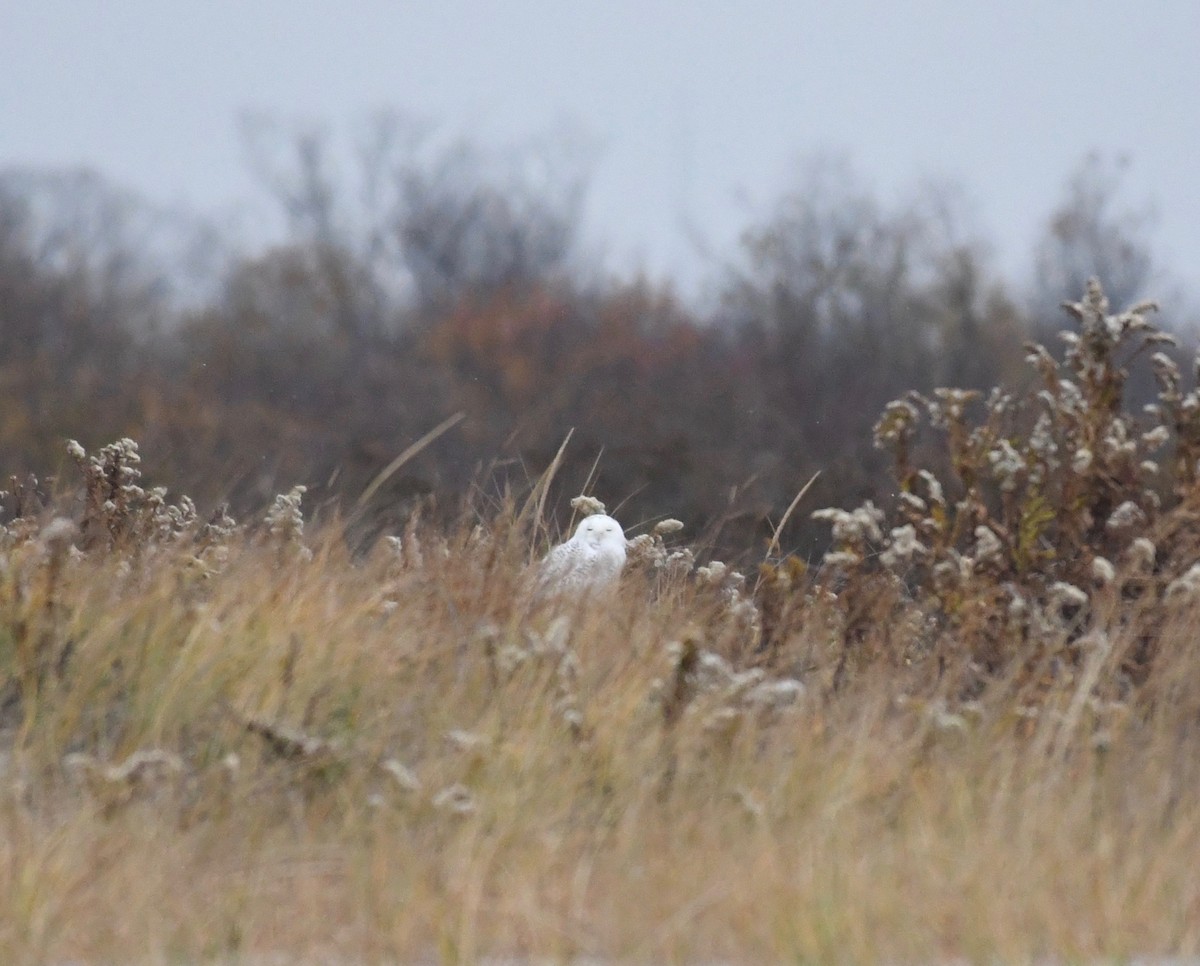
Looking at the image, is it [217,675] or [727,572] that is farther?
[727,572]

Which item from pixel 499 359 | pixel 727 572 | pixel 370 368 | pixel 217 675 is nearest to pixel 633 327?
pixel 499 359

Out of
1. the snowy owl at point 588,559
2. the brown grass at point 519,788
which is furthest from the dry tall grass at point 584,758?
the snowy owl at point 588,559

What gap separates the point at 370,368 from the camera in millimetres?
29172

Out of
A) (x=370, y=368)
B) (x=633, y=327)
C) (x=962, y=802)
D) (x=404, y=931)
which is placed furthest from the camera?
(x=633, y=327)

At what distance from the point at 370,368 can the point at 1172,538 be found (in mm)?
24106

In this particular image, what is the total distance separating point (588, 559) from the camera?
6.58 m

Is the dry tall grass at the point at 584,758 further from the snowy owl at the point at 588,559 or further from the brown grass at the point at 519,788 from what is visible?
the snowy owl at the point at 588,559

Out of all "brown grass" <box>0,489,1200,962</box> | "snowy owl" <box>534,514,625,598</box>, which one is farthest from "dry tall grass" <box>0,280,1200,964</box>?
"snowy owl" <box>534,514,625,598</box>

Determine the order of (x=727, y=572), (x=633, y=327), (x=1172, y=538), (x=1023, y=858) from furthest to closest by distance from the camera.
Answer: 1. (x=633, y=327)
2. (x=727, y=572)
3. (x=1172, y=538)
4. (x=1023, y=858)

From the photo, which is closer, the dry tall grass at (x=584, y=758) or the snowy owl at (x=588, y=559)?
the dry tall grass at (x=584, y=758)

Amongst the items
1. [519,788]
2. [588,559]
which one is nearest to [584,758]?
[519,788]

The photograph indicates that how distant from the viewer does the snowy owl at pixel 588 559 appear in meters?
6.36

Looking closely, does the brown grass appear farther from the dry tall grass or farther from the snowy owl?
the snowy owl

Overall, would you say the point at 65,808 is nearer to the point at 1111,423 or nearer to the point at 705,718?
the point at 705,718
